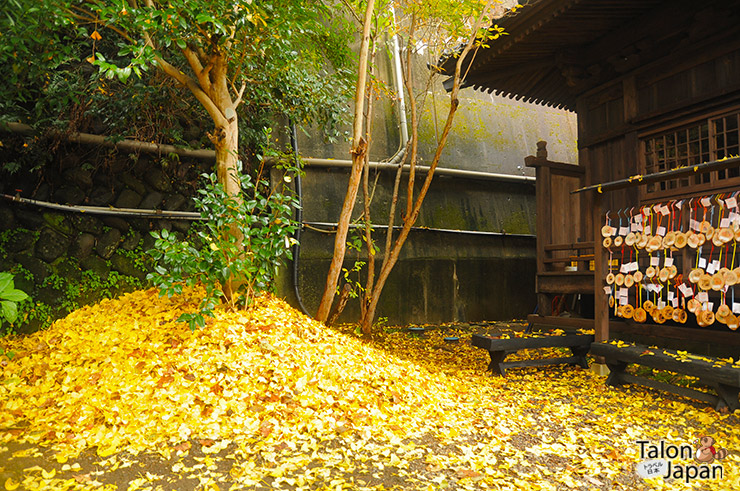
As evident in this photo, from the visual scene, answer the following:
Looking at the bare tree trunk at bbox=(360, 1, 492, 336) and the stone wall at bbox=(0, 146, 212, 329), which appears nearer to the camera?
the stone wall at bbox=(0, 146, 212, 329)

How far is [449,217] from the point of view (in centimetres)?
1030

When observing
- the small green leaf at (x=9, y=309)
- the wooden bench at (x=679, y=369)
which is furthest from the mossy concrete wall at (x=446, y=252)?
the small green leaf at (x=9, y=309)

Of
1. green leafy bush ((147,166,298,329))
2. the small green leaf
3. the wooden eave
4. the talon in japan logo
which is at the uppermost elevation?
the wooden eave

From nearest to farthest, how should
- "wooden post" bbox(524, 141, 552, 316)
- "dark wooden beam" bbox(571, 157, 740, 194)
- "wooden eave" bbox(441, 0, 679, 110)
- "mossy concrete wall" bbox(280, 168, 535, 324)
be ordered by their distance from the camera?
"dark wooden beam" bbox(571, 157, 740, 194)
"wooden eave" bbox(441, 0, 679, 110)
"wooden post" bbox(524, 141, 552, 316)
"mossy concrete wall" bbox(280, 168, 535, 324)

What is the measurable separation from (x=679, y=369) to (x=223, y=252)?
459 cm

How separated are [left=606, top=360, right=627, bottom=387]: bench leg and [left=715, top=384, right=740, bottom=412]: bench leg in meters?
1.06

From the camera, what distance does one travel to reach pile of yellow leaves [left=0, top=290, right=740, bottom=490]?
312 cm

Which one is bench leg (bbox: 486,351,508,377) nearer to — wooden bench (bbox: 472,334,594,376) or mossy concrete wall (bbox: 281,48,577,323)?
wooden bench (bbox: 472,334,594,376)

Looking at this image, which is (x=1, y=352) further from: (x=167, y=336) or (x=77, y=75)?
(x=77, y=75)

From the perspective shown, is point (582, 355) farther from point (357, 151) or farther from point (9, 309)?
point (9, 309)

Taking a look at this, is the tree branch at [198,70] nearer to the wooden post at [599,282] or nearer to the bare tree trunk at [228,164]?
the bare tree trunk at [228,164]

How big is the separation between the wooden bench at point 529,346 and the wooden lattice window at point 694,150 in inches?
96.9

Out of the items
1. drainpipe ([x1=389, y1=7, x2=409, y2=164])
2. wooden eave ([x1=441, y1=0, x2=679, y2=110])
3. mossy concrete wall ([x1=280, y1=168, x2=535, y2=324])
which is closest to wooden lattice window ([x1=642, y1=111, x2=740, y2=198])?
wooden eave ([x1=441, y1=0, x2=679, y2=110])

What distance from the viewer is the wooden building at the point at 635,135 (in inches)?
225
